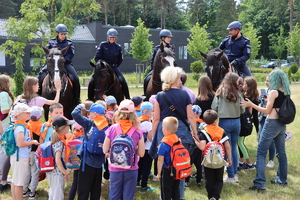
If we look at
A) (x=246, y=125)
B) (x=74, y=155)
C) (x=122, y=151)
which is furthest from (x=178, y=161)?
(x=246, y=125)

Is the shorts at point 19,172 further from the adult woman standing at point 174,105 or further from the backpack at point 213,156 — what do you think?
the backpack at point 213,156

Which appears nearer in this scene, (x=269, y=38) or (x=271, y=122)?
(x=271, y=122)

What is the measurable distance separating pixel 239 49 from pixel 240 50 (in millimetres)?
40

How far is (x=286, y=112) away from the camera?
222 inches

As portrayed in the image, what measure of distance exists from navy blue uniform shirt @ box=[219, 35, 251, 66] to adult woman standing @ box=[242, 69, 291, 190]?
10.3 ft

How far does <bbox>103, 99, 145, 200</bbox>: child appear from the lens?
4355 mm

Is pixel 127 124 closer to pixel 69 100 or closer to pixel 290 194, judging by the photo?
pixel 290 194

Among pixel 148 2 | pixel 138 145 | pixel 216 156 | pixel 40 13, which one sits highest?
pixel 148 2

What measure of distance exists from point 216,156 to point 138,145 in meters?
1.30

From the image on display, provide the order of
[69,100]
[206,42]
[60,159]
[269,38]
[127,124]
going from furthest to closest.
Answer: [269,38] < [206,42] < [69,100] < [60,159] < [127,124]

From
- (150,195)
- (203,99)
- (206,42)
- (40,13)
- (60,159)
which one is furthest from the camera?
(206,42)

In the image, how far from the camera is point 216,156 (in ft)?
16.4

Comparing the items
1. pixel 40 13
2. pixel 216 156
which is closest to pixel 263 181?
pixel 216 156

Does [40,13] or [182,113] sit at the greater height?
[40,13]
